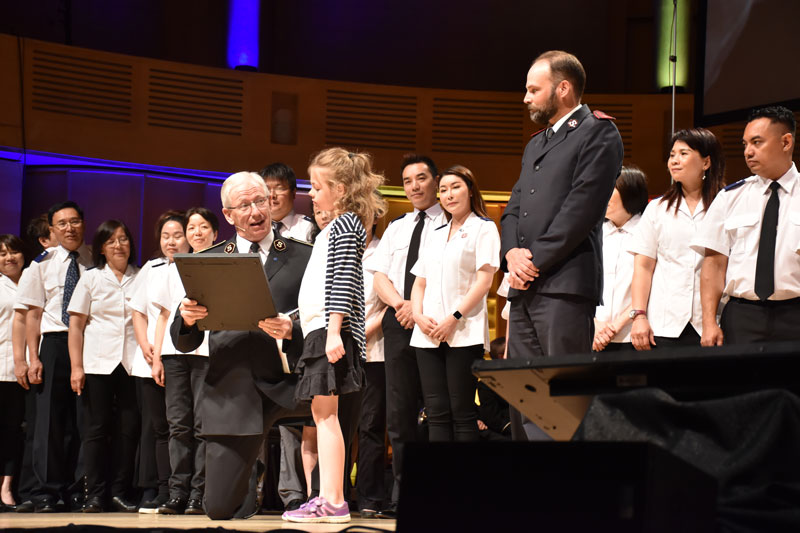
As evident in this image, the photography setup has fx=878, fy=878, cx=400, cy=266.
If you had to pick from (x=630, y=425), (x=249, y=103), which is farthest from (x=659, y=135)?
(x=630, y=425)

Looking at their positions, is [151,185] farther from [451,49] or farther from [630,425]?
[630,425]

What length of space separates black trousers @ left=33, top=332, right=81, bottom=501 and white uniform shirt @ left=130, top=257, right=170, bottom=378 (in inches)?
17.3

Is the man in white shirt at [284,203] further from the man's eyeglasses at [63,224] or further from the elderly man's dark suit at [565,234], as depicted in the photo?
the elderly man's dark suit at [565,234]

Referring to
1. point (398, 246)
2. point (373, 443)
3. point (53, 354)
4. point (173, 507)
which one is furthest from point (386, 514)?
point (53, 354)

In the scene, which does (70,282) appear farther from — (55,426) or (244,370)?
(244,370)

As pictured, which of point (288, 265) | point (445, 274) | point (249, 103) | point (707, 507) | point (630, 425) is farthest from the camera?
point (249, 103)

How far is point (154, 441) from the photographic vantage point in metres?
4.80

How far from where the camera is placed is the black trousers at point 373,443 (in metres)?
4.11

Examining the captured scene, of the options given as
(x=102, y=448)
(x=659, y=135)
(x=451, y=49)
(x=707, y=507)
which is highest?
(x=451, y=49)

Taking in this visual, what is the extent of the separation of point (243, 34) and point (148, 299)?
12.5 ft

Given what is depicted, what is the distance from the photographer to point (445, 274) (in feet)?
13.2

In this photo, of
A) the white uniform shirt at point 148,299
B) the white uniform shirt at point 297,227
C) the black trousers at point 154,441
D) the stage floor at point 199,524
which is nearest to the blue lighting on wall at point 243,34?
the white uniform shirt at point 148,299

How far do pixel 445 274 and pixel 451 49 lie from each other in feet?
16.1

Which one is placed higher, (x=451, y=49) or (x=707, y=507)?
(x=451, y=49)
